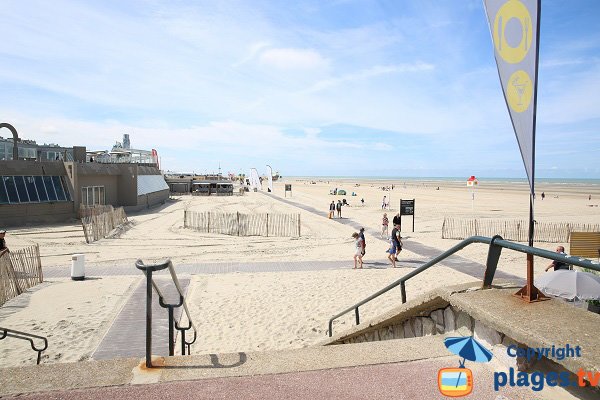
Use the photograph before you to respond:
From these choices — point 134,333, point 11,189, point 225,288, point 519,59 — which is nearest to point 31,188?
point 11,189

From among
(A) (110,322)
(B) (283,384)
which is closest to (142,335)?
(A) (110,322)

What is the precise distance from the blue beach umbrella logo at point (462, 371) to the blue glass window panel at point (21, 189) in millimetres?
28246

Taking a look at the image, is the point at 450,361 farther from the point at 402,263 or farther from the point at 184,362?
the point at 402,263

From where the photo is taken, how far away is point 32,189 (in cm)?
2492

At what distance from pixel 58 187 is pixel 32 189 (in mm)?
1777

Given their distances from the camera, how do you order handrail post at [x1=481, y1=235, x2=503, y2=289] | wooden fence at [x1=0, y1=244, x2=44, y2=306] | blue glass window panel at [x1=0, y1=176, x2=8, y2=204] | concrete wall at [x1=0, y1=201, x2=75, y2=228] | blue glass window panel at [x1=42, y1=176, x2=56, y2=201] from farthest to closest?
blue glass window panel at [x1=42, y1=176, x2=56, y2=201], concrete wall at [x1=0, y1=201, x2=75, y2=228], blue glass window panel at [x1=0, y1=176, x2=8, y2=204], wooden fence at [x1=0, y1=244, x2=44, y2=306], handrail post at [x1=481, y1=235, x2=503, y2=289]

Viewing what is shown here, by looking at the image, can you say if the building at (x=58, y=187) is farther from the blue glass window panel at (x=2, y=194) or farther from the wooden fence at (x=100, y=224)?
the wooden fence at (x=100, y=224)

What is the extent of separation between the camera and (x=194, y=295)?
11.1 m

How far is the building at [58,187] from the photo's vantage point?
77.8 feet

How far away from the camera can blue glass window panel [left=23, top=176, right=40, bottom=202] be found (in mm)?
24737

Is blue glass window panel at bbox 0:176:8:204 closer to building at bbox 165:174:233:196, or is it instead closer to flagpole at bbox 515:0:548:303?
flagpole at bbox 515:0:548:303

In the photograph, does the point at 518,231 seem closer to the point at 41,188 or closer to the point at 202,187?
the point at 41,188

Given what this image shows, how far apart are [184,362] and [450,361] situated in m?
2.31

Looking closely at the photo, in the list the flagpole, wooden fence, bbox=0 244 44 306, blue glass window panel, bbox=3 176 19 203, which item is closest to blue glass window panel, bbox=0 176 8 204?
blue glass window panel, bbox=3 176 19 203
